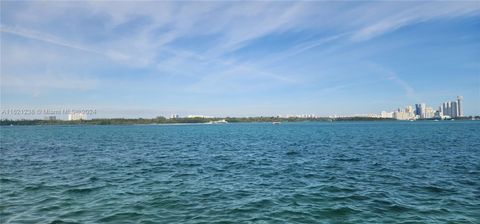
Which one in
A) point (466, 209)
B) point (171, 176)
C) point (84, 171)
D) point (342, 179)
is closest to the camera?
point (466, 209)

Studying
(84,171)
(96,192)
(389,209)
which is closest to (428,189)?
(389,209)

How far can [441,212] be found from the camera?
14.9m

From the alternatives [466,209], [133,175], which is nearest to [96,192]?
[133,175]

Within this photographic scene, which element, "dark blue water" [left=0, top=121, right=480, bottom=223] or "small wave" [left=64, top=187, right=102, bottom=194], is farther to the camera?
"small wave" [left=64, top=187, right=102, bottom=194]

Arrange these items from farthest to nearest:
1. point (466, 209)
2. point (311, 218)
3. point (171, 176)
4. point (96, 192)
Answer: point (171, 176) → point (96, 192) → point (466, 209) → point (311, 218)

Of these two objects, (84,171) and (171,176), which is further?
(84,171)

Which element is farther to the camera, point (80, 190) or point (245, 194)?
point (80, 190)

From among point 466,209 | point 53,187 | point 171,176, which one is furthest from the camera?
point 171,176

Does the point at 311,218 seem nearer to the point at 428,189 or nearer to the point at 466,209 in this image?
the point at 466,209

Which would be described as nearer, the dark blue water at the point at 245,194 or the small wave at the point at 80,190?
the dark blue water at the point at 245,194

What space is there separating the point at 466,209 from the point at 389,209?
11.3 ft

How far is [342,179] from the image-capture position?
75.1ft

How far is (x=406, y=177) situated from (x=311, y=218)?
12620 millimetres

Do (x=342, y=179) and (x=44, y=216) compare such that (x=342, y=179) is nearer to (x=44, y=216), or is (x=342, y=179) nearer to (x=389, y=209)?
(x=389, y=209)
